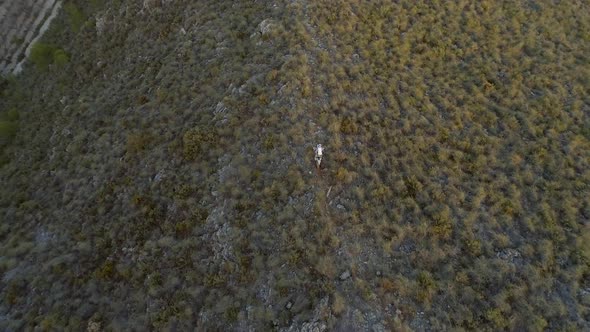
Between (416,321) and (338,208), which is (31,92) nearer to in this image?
(338,208)

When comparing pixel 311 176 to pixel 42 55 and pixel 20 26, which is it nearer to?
pixel 42 55

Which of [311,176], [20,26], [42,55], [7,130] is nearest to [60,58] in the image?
[42,55]

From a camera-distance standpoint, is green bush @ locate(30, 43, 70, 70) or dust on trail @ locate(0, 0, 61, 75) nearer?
green bush @ locate(30, 43, 70, 70)

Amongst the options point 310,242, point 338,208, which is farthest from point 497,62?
point 310,242

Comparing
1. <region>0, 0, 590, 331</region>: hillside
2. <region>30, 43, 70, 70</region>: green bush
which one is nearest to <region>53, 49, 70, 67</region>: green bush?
<region>30, 43, 70, 70</region>: green bush

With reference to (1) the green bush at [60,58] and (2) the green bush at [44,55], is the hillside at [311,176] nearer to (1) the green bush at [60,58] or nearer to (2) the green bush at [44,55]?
(1) the green bush at [60,58]

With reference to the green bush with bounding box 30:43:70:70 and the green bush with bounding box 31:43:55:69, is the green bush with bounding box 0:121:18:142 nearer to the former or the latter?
the green bush with bounding box 30:43:70:70
